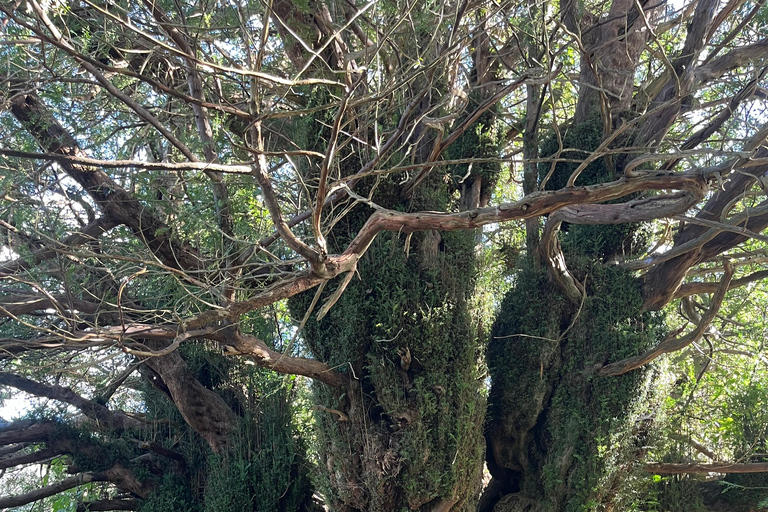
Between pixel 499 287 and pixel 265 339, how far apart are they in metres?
2.84

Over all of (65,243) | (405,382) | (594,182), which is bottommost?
(405,382)

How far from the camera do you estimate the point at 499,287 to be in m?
7.27

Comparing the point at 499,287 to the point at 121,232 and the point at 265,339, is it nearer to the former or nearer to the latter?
the point at 265,339

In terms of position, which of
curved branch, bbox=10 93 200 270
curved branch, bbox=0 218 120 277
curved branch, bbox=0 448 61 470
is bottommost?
curved branch, bbox=0 448 61 470

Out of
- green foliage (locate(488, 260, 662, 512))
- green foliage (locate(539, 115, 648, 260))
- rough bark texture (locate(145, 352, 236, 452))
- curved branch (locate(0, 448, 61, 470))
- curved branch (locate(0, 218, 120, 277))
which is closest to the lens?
curved branch (locate(0, 218, 120, 277))

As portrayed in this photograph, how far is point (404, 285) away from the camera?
6.20m

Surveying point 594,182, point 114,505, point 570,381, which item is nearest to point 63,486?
point 114,505

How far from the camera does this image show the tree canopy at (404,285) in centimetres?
538

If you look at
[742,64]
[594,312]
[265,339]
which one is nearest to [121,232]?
[265,339]

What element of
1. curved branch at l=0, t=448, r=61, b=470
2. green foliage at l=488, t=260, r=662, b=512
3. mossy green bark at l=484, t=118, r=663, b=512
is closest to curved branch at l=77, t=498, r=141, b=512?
curved branch at l=0, t=448, r=61, b=470

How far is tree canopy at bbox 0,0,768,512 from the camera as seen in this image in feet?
17.6

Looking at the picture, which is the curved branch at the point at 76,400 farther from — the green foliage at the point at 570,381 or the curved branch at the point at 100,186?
the green foliage at the point at 570,381

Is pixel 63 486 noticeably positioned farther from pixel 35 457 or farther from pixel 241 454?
pixel 241 454

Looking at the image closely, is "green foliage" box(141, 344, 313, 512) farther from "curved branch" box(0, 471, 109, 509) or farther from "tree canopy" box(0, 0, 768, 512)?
"curved branch" box(0, 471, 109, 509)
